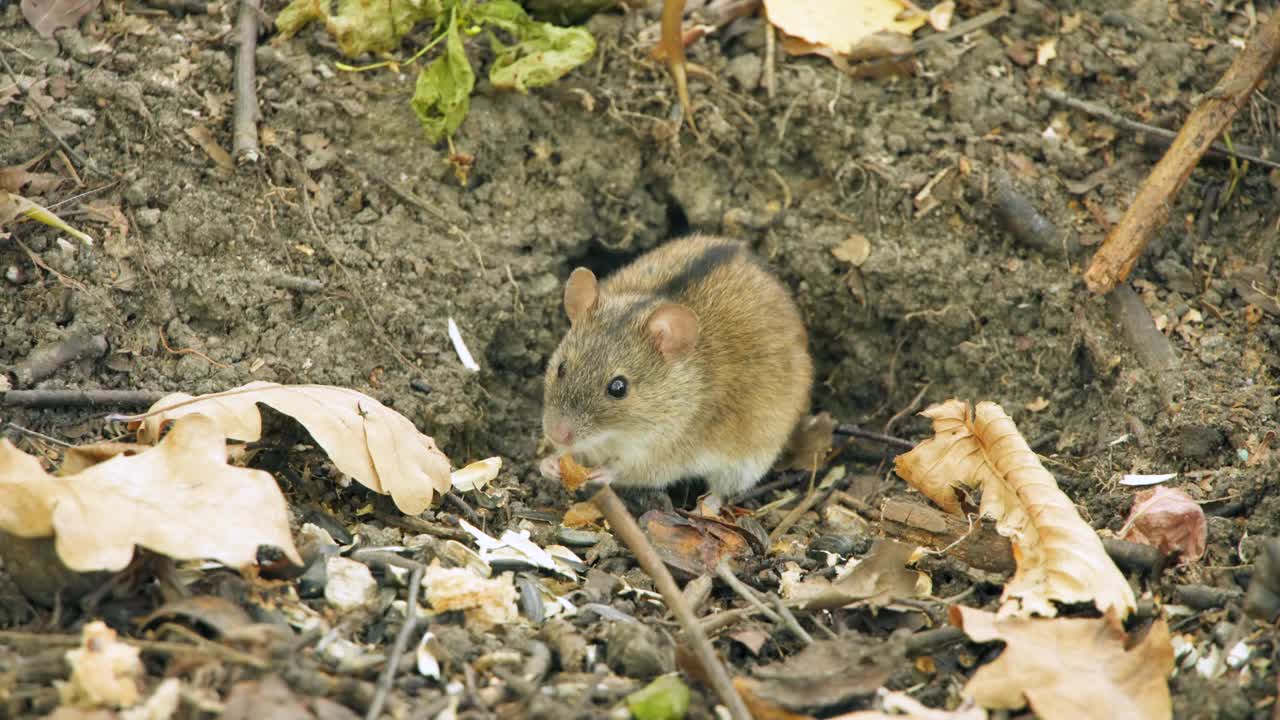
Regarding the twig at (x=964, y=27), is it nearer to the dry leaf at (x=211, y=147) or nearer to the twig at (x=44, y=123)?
the dry leaf at (x=211, y=147)

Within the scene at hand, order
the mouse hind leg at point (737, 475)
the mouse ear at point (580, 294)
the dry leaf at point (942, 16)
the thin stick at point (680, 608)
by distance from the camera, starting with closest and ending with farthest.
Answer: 1. the thin stick at point (680, 608)
2. the mouse ear at point (580, 294)
3. the mouse hind leg at point (737, 475)
4. the dry leaf at point (942, 16)

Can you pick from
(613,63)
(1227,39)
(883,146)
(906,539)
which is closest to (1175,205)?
(1227,39)

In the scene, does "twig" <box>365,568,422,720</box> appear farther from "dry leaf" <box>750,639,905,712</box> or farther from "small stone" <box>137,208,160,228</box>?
"small stone" <box>137,208,160,228</box>

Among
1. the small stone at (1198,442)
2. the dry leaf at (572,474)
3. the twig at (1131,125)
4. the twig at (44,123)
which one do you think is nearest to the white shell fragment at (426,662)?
the dry leaf at (572,474)

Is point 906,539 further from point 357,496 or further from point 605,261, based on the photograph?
point 605,261

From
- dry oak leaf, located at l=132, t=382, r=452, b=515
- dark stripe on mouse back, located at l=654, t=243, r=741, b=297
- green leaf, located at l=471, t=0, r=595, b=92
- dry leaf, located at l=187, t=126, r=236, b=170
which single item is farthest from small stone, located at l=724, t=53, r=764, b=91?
dry oak leaf, located at l=132, t=382, r=452, b=515

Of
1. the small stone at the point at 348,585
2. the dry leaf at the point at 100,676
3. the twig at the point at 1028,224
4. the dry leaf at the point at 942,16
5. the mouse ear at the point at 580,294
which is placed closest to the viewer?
the dry leaf at the point at 100,676

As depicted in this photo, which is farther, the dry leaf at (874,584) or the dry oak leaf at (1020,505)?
the dry leaf at (874,584)
